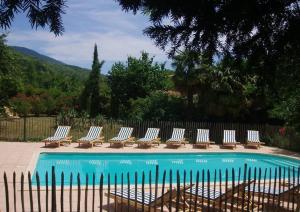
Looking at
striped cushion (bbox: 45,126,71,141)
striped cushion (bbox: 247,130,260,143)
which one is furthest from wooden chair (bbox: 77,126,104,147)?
striped cushion (bbox: 247,130,260,143)

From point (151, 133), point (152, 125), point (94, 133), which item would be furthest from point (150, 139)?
point (94, 133)

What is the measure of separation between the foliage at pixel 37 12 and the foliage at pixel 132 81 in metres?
27.0

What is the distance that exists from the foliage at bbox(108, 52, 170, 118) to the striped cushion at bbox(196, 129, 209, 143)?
8700 mm

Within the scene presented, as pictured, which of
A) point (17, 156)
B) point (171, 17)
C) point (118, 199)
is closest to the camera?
point (171, 17)

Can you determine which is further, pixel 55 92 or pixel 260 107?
pixel 55 92

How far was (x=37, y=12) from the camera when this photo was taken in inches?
91.8

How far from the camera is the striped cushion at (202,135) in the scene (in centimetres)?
2091

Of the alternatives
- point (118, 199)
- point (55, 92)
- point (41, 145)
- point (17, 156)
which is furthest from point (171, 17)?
point (55, 92)

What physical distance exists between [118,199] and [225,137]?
13.4 m

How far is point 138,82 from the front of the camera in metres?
29.9

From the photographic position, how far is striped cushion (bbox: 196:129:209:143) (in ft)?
68.6

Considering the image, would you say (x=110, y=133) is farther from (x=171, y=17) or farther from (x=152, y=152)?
Answer: (x=171, y=17)

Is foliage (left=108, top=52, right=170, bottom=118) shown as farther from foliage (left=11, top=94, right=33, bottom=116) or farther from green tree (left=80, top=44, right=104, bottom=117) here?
foliage (left=11, top=94, right=33, bottom=116)

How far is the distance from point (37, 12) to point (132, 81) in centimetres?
2758
